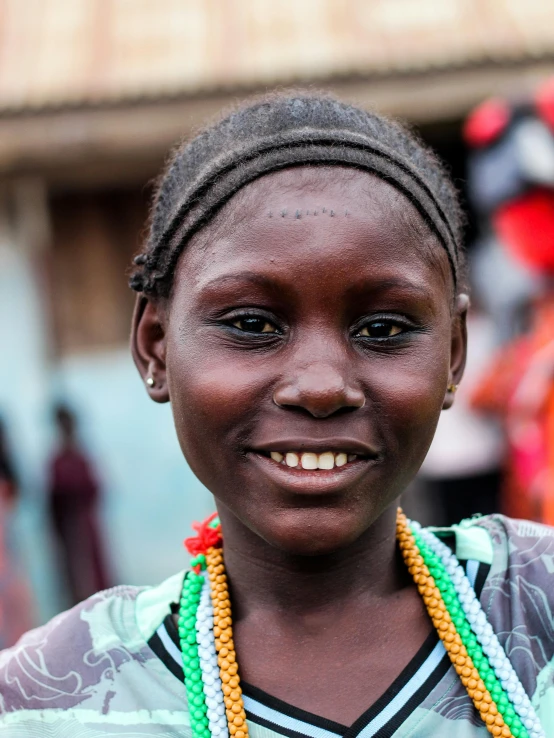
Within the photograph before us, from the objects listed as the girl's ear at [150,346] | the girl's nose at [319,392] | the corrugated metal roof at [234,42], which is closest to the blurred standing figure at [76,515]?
the corrugated metal roof at [234,42]

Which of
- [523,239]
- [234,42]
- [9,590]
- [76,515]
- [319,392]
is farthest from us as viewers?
[76,515]

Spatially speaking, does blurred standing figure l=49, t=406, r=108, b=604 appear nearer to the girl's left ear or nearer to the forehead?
the girl's left ear

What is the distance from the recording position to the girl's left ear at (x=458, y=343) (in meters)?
1.55

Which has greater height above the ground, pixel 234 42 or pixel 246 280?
pixel 234 42

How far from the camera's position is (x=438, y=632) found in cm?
146

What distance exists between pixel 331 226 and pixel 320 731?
720mm

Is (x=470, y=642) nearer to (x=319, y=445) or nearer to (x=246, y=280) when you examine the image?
(x=319, y=445)

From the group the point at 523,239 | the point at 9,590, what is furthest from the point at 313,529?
the point at 9,590

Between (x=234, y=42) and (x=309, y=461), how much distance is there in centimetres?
447

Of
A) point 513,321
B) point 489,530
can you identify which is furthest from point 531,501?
point 489,530

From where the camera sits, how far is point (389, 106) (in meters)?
4.76

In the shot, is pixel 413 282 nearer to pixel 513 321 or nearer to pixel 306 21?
pixel 513 321

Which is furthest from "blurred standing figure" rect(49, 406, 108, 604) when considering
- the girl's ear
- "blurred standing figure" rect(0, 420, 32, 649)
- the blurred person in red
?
the girl's ear

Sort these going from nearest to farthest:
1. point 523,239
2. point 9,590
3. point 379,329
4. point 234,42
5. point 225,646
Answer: point 379,329 → point 225,646 → point 523,239 → point 9,590 → point 234,42
